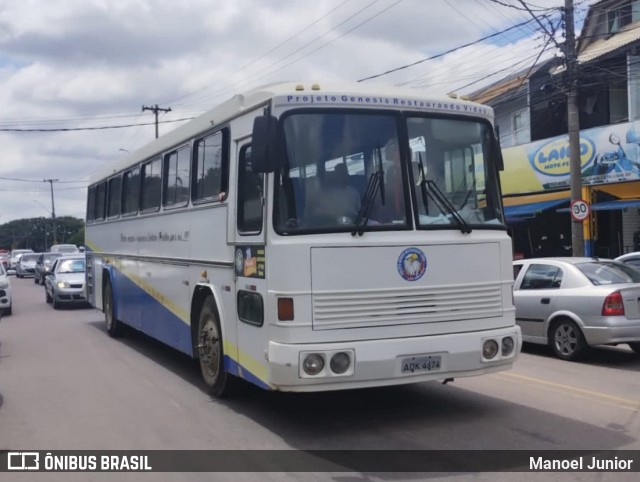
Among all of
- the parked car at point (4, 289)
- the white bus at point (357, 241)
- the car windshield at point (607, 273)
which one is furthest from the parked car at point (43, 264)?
the white bus at point (357, 241)

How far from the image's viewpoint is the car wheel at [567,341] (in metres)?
10.2

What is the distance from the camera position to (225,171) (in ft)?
24.9

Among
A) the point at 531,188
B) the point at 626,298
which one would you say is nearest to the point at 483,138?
the point at 626,298

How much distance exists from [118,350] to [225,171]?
19.5 feet

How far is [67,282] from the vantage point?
21.5m

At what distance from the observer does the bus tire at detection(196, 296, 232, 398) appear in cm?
786

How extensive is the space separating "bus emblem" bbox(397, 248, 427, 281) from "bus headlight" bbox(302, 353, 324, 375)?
1.07 metres

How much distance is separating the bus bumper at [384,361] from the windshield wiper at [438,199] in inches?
39.9

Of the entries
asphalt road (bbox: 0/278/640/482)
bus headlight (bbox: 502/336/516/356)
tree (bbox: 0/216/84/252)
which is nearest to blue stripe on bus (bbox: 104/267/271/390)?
asphalt road (bbox: 0/278/640/482)

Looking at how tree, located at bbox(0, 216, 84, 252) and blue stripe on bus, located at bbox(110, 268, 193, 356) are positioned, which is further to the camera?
tree, located at bbox(0, 216, 84, 252)

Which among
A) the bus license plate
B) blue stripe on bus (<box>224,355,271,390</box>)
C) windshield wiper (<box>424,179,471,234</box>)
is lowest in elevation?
blue stripe on bus (<box>224,355,271,390</box>)

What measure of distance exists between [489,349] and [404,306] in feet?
3.28

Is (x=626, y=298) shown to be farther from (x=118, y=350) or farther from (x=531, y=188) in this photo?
(x=531, y=188)

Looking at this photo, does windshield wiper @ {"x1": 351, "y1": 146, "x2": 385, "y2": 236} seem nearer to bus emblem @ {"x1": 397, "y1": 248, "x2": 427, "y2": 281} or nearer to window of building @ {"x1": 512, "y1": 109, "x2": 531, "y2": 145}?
bus emblem @ {"x1": 397, "y1": 248, "x2": 427, "y2": 281}
